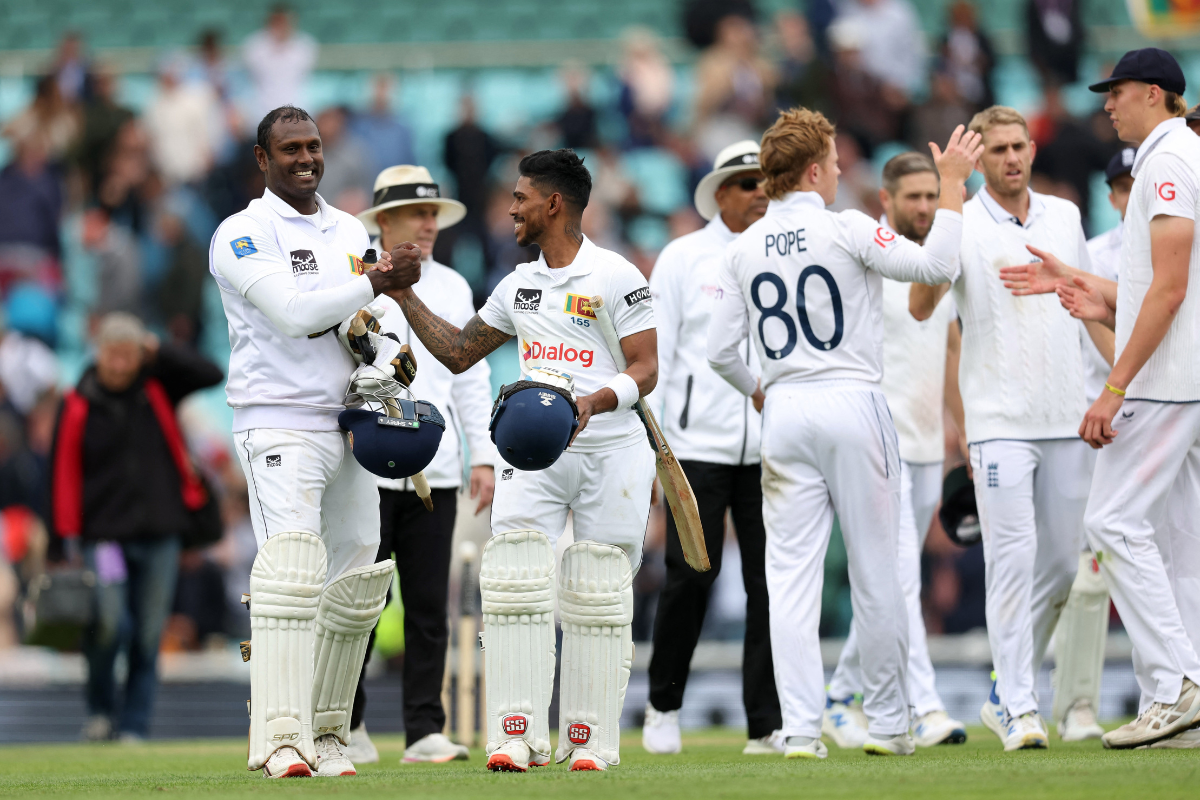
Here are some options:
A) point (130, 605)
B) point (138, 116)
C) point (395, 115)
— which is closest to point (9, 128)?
point (138, 116)

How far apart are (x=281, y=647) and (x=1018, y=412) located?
3.28 m

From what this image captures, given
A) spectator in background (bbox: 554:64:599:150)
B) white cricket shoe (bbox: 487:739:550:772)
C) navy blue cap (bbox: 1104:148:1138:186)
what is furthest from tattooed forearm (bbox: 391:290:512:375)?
spectator in background (bbox: 554:64:599:150)

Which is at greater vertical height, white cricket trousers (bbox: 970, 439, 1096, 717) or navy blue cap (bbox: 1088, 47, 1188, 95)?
navy blue cap (bbox: 1088, 47, 1188, 95)

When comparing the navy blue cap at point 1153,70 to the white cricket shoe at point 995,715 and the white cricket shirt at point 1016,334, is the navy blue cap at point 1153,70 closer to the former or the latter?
the white cricket shirt at point 1016,334

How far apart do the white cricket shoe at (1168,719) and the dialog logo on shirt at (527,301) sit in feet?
9.43

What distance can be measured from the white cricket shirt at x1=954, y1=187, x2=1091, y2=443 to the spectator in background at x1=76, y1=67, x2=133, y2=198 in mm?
11308

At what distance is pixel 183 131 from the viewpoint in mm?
16266

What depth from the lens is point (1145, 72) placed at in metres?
6.31

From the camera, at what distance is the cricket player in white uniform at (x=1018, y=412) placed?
21.7 feet

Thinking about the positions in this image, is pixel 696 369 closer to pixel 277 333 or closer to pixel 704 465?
pixel 704 465

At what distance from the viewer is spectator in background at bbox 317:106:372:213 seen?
15094mm

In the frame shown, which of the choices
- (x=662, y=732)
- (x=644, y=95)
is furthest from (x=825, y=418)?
(x=644, y=95)

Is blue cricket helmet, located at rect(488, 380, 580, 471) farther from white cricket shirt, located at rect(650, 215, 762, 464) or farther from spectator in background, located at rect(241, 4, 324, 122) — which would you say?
spectator in background, located at rect(241, 4, 324, 122)

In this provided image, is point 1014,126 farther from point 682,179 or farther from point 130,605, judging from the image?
point 682,179
